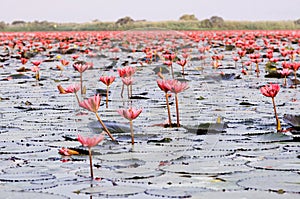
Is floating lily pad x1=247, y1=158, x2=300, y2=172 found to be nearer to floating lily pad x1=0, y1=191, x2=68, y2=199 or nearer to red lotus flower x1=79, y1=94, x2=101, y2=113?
red lotus flower x1=79, y1=94, x2=101, y2=113

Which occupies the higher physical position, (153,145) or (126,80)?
Answer: (126,80)

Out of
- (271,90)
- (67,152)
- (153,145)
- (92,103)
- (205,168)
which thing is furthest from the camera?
(271,90)

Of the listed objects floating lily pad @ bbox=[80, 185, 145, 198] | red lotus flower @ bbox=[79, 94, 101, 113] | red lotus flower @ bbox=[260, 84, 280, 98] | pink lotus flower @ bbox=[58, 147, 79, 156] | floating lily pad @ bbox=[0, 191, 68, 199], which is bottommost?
pink lotus flower @ bbox=[58, 147, 79, 156]

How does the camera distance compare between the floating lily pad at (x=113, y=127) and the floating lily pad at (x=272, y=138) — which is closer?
the floating lily pad at (x=272, y=138)

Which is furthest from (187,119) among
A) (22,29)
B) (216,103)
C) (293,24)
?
(22,29)

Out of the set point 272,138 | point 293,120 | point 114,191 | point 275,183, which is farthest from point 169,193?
point 293,120

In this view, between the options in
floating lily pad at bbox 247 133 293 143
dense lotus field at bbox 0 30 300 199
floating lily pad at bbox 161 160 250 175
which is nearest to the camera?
dense lotus field at bbox 0 30 300 199

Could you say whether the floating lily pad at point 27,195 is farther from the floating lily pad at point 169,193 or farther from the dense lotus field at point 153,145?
the floating lily pad at point 169,193

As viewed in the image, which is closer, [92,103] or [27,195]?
[27,195]

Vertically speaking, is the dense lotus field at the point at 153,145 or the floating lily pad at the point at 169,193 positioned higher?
the floating lily pad at the point at 169,193

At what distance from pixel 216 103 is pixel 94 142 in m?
2.70

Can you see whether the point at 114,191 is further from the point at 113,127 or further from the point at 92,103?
the point at 113,127

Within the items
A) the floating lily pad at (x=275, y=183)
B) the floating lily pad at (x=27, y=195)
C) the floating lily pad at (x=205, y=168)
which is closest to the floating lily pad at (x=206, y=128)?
the floating lily pad at (x=205, y=168)

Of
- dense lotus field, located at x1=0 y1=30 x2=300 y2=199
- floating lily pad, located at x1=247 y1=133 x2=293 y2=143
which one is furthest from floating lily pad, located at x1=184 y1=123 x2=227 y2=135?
floating lily pad, located at x1=247 y1=133 x2=293 y2=143
